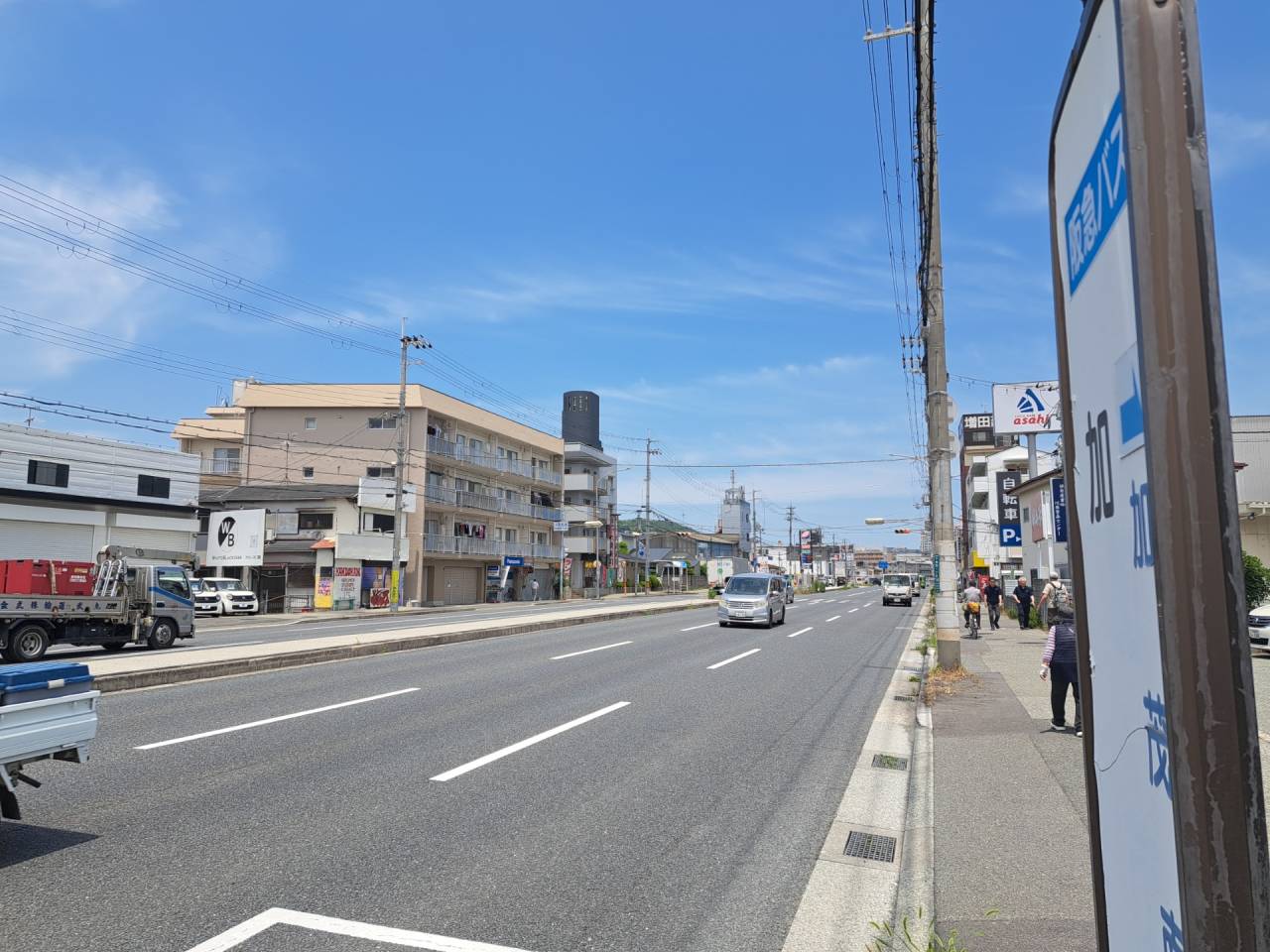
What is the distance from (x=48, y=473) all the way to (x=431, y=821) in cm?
3751

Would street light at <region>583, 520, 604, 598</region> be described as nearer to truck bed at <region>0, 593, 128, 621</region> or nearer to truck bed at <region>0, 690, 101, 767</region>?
truck bed at <region>0, 593, 128, 621</region>

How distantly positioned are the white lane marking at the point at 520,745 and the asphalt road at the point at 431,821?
0.13 ft

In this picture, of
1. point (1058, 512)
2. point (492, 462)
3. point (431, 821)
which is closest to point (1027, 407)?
point (1058, 512)

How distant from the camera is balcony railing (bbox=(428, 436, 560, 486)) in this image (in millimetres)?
52281

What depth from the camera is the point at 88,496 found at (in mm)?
36031

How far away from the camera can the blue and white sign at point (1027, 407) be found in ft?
93.4

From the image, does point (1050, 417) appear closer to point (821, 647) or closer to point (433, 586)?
point (821, 647)

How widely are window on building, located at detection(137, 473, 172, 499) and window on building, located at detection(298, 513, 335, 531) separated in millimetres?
7447

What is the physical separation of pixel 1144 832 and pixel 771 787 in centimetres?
661

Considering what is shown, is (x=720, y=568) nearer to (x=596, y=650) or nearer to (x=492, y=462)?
(x=492, y=462)

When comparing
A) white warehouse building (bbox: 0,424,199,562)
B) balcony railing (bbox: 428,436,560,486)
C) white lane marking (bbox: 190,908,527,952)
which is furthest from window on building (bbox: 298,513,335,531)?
white lane marking (bbox: 190,908,527,952)

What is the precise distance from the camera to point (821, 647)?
21219mm

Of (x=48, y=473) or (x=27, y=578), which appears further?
(x=48, y=473)

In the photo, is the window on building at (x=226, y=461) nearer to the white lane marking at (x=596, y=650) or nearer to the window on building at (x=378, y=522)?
the window on building at (x=378, y=522)
